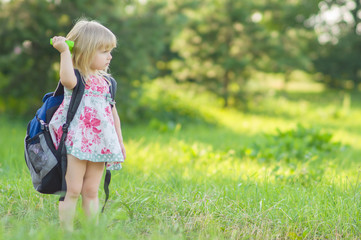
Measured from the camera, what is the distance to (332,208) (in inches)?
116

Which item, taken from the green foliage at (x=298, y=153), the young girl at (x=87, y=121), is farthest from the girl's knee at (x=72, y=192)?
the green foliage at (x=298, y=153)

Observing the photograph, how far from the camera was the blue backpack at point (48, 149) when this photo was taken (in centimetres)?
247

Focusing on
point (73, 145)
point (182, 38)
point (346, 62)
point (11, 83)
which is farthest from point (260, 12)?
point (346, 62)

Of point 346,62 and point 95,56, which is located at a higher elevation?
point 346,62

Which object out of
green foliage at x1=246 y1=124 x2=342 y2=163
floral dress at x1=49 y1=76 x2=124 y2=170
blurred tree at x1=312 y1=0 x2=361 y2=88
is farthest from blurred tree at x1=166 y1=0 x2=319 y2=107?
blurred tree at x1=312 y1=0 x2=361 y2=88

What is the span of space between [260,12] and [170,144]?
762 cm

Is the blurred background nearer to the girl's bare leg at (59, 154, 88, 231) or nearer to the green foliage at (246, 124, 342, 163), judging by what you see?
the green foliage at (246, 124, 342, 163)

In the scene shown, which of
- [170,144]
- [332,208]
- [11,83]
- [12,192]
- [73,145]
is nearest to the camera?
[73,145]

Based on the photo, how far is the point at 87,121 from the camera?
2480 millimetres

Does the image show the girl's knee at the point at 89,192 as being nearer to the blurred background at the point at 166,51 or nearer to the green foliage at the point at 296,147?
the green foliage at the point at 296,147

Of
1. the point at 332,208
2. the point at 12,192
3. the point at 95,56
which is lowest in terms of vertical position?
the point at 12,192

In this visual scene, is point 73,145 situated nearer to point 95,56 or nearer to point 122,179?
point 95,56

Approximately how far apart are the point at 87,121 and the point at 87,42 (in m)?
0.53

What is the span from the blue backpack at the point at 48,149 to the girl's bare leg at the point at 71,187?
0.04 m
